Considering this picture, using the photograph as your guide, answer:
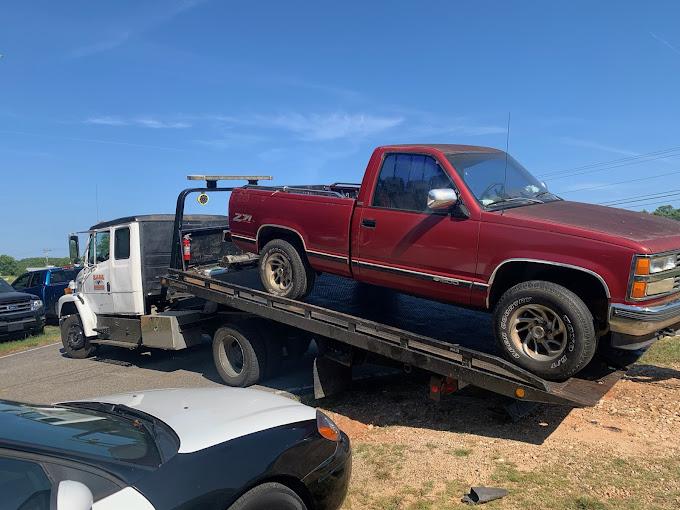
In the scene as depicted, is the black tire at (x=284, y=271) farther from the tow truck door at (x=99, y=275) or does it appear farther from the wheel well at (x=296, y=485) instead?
the tow truck door at (x=99, y=275)

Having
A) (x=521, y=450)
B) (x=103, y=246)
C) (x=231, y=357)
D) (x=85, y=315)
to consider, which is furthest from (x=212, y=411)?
(x=85, y=315)

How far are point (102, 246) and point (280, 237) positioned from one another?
444 centimetres

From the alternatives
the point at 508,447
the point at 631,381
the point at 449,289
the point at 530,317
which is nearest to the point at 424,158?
the point at 449,289

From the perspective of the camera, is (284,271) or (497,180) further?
(284,271)

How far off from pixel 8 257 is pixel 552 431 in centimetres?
6821

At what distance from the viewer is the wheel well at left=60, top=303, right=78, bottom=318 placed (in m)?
10.2

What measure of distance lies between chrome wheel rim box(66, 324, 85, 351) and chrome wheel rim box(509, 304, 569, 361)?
833 centimetres

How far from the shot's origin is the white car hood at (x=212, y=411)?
9.39 feet

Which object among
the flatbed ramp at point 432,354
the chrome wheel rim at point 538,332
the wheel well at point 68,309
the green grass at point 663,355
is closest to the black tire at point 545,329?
the chrome wheel rim at point 538,332

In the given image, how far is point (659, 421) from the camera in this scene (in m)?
4.98

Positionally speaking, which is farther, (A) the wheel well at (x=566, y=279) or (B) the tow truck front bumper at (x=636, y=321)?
(A) the wheel well at (x=566, y=279)

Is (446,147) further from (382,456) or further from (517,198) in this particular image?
(382,456)

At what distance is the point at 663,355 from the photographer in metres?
7.08

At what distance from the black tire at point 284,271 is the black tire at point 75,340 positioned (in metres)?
5.07
